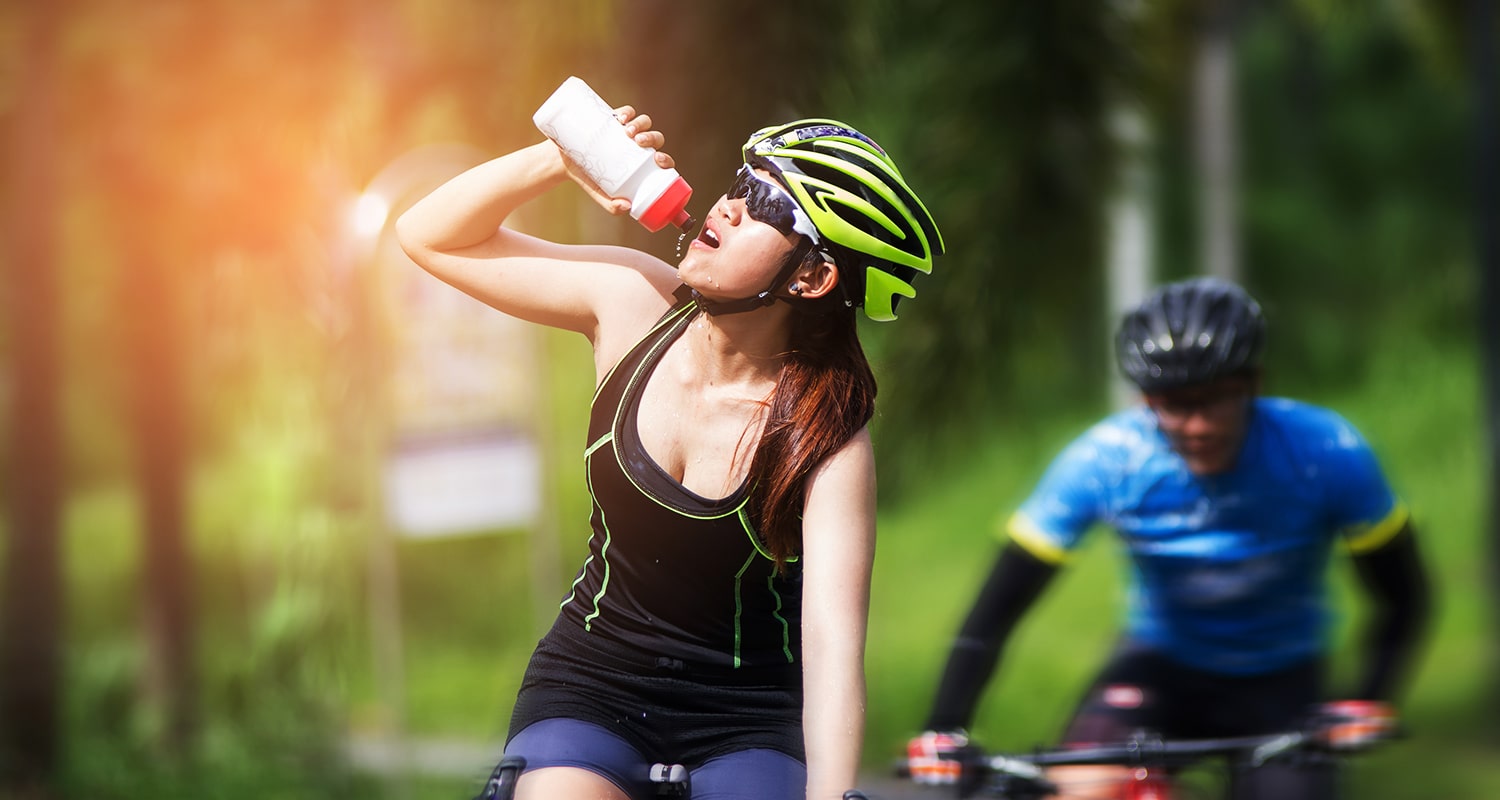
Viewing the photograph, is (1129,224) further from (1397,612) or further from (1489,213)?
(1397,612)

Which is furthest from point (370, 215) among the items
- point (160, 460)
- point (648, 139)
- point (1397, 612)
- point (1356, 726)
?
point (648, 139)

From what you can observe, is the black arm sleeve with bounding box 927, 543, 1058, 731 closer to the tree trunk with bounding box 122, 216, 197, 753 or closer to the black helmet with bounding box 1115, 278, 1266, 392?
the black helmet with bounding box 1115, 278, 1266, 392

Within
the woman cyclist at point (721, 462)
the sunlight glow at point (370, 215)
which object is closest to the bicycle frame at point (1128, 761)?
the woman cyclist at point (721, 462)

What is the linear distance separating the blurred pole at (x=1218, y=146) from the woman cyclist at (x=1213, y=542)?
343 inches

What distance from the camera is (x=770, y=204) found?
275 centimetres

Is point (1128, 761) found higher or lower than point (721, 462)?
lower

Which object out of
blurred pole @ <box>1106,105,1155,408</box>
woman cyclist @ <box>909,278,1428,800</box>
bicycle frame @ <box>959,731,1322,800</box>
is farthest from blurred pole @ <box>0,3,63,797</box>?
bicycle frame @ <box>959,731,1322,800</box>

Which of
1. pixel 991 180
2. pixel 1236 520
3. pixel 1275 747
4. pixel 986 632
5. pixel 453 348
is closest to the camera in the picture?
pixel 1275 747

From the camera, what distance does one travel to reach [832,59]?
5953 mm

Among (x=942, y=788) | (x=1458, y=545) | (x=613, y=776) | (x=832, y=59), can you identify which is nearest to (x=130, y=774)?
(x=832, y=59)

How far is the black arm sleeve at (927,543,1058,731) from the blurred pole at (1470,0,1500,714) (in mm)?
5729

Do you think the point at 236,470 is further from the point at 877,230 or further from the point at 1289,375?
the point at 877,230

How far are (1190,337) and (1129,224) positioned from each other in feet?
24.8

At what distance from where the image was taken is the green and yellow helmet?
108 inches
